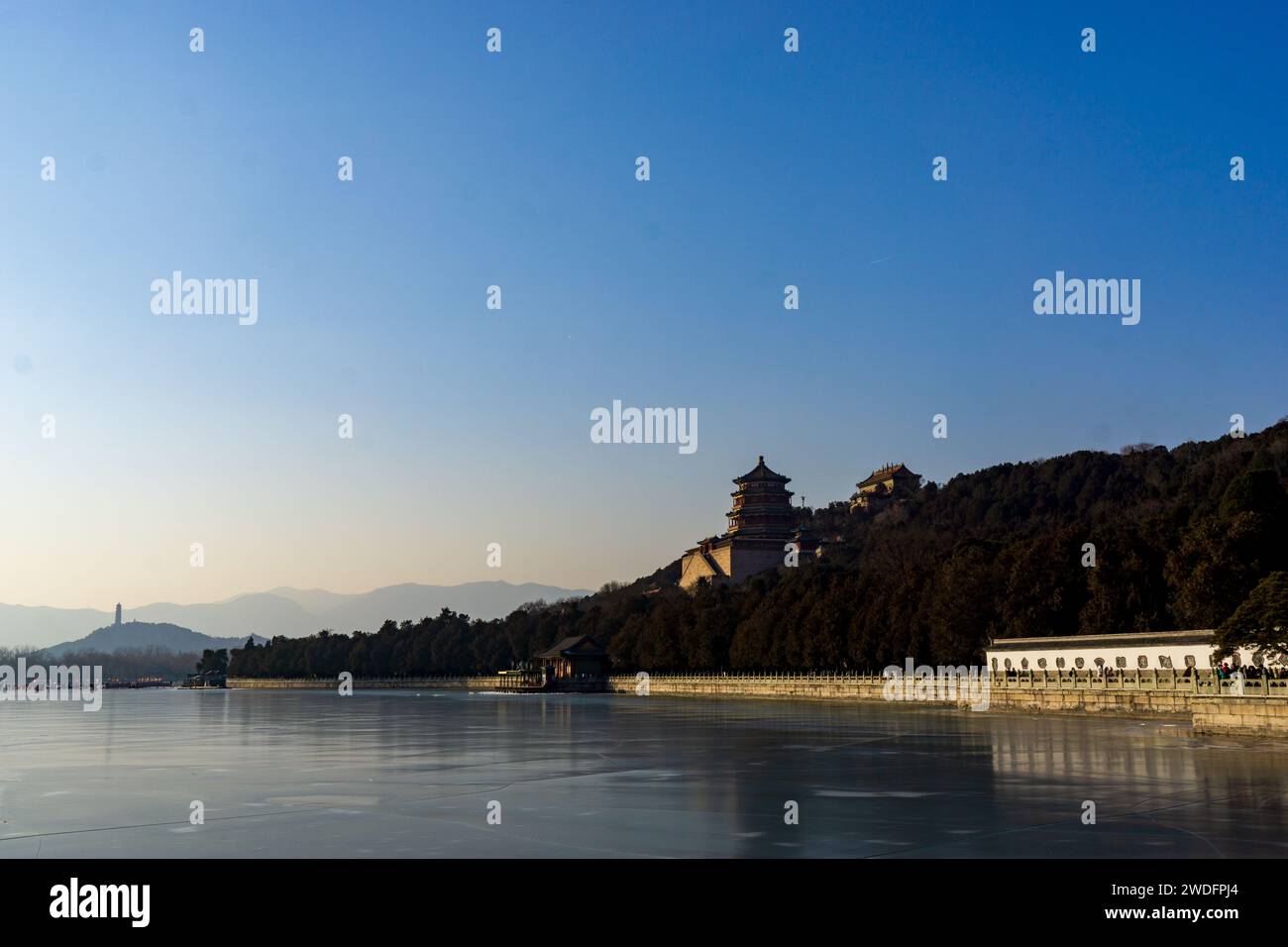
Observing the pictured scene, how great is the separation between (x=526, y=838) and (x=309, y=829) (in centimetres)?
310

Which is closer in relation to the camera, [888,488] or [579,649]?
[579,649]

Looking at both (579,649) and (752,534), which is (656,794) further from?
(752,534)

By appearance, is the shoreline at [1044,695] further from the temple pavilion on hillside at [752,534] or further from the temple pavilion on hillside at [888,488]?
the temple pavilion on hillside at [888,488]

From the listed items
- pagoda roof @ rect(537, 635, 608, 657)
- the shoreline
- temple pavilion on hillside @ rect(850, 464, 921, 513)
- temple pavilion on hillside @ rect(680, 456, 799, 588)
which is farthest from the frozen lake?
temple pavilion on hillside @ rect(850, 464, 921, 513)

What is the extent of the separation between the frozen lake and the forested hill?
22828 mm

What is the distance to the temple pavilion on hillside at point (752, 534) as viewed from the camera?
144875 millimetres

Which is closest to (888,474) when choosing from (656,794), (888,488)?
(888,488)

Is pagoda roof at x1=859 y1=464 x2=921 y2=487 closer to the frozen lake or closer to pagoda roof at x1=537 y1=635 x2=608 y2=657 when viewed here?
pagoda roof at x1=537 y1=635 x2=608 y2=657

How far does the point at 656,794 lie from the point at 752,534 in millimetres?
129637

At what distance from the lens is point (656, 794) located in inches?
758

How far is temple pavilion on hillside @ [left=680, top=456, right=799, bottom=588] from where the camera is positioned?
145m

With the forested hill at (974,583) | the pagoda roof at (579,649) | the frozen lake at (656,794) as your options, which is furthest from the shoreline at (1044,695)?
the pagoda roof at (579,649)
